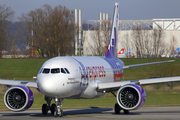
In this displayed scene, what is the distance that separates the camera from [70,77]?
71.5 feet

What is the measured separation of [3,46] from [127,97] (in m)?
88.6

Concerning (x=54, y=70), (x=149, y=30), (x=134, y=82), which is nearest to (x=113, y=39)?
(x=134, y=82)

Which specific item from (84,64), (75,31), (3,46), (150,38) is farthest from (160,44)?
(84,64)

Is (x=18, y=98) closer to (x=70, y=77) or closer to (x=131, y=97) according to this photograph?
(x=70, y=77)

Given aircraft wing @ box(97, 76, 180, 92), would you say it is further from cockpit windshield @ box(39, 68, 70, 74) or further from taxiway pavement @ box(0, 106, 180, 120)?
cockpit windshield @ box(39, 68, 70, 74)

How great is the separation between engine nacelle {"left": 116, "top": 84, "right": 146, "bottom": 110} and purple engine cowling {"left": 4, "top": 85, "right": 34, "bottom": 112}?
604cm

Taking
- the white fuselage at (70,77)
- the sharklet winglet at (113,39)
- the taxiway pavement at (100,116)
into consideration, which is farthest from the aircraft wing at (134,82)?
the sharklet winglet at (113,39)

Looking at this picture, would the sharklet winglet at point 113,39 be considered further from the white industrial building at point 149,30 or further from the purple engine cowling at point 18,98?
the white industrial building at point 149,30

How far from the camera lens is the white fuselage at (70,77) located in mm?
20938

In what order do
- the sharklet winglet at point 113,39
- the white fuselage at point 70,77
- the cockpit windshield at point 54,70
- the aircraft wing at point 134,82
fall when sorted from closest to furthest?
the white fuselage at point 70,77
the cockpit windshield at point 54,70
the aircraft wing at point 134,82
the sharklet winglet at point 113,39

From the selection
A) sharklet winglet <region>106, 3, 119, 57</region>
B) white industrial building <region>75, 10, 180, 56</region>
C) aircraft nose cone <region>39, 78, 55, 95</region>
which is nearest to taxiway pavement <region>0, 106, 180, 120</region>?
aircraft nose cone <region>39, 78, 55, 95</region>

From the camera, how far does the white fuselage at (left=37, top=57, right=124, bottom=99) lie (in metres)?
20.9

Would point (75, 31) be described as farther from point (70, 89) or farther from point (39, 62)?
point (70, 89)

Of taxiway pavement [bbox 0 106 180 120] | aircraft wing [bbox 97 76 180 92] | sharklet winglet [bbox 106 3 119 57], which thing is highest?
sharklet winglet [bbox 106 3 119 57]
